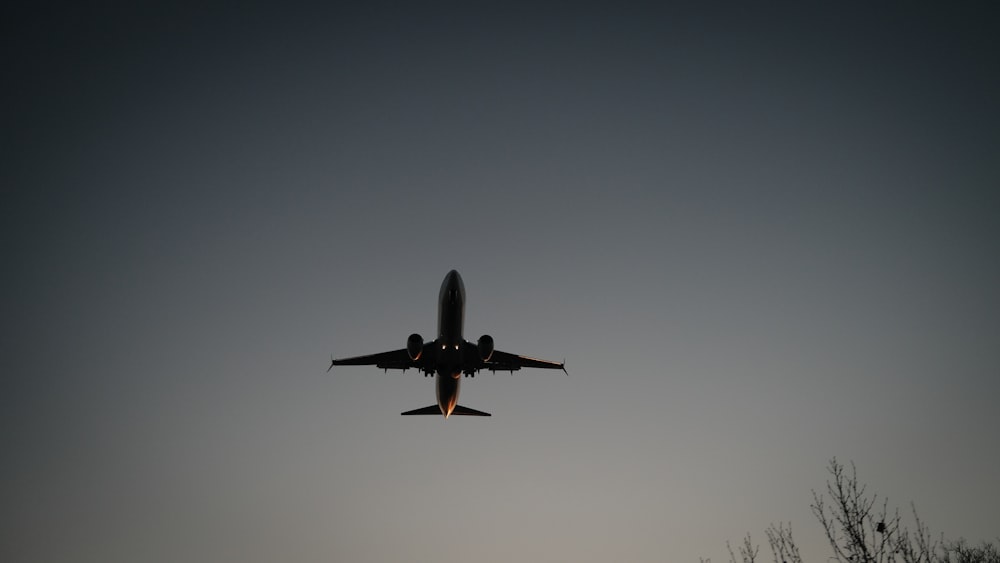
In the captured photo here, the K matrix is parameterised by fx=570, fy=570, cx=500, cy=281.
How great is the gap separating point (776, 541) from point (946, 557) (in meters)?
37.8

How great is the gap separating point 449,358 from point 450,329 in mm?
2453

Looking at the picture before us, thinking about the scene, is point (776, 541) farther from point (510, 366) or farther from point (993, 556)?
point (993, 556)

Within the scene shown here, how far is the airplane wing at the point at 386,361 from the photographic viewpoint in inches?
1613

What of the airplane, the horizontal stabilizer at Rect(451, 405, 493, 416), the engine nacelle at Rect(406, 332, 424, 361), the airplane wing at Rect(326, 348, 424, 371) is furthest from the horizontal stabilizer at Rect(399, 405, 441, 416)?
the engine nacelle at Rect(406, 332, 424, 361)

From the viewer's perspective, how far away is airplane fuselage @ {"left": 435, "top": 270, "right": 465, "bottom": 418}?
35.4 m

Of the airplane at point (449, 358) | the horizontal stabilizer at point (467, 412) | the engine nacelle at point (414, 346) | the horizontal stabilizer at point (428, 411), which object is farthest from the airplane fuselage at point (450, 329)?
the horizontal stabilizer at point (467, 412)

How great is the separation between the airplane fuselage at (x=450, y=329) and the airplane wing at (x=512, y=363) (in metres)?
3.61

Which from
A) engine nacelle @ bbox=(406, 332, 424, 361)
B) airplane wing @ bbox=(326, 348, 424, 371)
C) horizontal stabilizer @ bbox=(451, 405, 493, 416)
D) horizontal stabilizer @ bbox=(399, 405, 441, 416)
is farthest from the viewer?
horizontal stabilizer @ bbox=(451, 405, 493, 416)

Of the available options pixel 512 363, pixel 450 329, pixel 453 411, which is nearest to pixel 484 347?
pixel 450 329

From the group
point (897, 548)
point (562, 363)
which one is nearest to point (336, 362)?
point (562, 363)

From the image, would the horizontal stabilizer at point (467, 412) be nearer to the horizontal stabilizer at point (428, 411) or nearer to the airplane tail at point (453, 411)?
the airplane tail at point (453, 411)

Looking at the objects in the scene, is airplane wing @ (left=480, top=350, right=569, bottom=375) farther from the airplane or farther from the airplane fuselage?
the airplane fuselage

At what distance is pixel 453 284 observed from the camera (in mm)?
35406

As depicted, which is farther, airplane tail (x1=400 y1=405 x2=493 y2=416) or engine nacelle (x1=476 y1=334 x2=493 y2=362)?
airplane tail (x1=400 y1=405 x2=493 y2=416)
